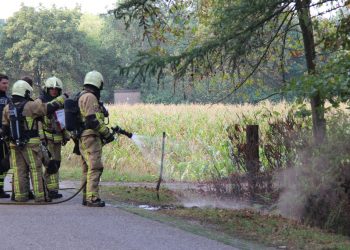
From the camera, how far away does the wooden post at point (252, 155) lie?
10.5m

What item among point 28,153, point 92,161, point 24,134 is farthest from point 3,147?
point 92,161

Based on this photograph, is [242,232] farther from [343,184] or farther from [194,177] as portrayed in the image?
[194,177]

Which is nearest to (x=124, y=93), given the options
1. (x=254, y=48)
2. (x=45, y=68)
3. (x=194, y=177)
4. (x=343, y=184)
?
(x=45, y=68)

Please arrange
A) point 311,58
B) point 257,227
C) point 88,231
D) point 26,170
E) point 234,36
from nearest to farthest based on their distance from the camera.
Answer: point 88,231, point 257,227, point 26,170, point 234,36, point 311,58

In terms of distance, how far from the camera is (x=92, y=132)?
9398mm

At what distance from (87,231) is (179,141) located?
10.6m

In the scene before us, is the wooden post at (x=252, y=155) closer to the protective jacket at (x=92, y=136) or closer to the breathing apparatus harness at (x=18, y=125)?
the protective jacket at (x=92, y=136)

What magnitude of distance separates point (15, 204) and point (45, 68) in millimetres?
46821

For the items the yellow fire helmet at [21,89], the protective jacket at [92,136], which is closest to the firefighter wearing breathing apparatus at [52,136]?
the yellow fire helmet at [21,89]

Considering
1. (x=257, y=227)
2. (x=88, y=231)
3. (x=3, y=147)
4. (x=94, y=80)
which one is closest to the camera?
(x=88, y=231)

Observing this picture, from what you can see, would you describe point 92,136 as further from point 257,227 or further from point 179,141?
Result: point 179,141

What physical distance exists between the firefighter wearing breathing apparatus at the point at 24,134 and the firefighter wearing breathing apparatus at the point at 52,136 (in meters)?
0.41

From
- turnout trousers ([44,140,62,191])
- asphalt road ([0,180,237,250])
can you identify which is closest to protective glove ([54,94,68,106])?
turnout trousers ([44,140,62,191])

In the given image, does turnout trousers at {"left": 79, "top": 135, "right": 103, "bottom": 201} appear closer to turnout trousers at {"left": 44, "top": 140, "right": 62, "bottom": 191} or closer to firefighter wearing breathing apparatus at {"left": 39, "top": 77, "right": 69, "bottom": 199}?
firefighter wearing breathing apparatus at {"left": 39, "top": 77, "right": 69, "bottom": 199}
